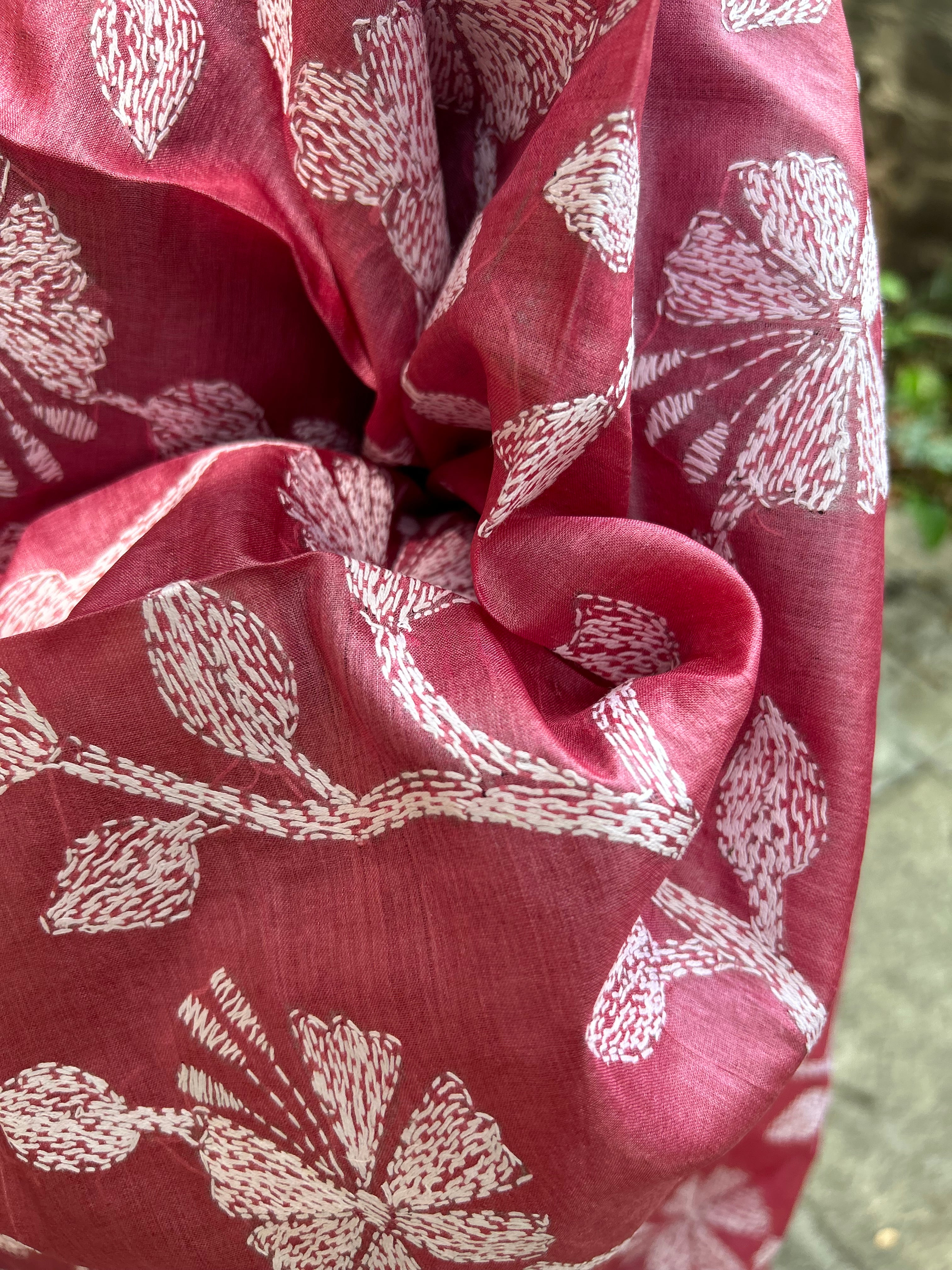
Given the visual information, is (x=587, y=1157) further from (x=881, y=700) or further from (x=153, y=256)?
(x=881, y=700)

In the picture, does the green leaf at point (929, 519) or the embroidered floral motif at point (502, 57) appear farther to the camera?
the green leaf at point (929, 519)

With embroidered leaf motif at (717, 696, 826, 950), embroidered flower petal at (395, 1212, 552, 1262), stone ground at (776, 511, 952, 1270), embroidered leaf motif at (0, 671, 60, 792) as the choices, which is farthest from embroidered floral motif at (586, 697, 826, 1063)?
stone ground at (776, 511, 952, 1270)

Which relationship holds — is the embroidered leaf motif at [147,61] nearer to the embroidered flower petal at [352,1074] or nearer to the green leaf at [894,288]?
the embroidered flower petal at [352,1074]

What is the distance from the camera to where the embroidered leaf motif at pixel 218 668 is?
1.09 ft

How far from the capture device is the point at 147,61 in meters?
0.37

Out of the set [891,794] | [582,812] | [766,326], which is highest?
[766,326]

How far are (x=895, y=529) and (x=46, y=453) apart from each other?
1.03 metres

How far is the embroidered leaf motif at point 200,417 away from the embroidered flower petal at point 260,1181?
0.89ft

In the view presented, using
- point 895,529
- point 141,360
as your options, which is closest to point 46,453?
point 141,360

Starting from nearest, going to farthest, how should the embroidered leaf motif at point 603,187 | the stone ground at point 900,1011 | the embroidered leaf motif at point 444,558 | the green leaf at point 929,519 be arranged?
the embroidered leaf motif at point 603,187 → the embroidered leaf motif at point 444,558 → the stone ground at point 900,1011 → the green leaf at point 929,519

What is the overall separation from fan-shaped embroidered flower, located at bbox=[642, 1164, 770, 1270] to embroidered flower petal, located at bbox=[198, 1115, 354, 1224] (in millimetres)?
195

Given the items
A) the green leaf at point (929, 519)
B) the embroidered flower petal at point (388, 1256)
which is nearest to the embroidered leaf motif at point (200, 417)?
the embroidered flower petal at point (388, 1256)

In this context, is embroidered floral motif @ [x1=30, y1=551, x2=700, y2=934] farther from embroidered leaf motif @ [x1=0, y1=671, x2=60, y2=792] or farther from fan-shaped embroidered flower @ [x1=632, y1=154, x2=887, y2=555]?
fan-shaped embroidered flower @ [x1=632, y1=154, x2=887, y2=555]

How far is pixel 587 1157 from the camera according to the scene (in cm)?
35
